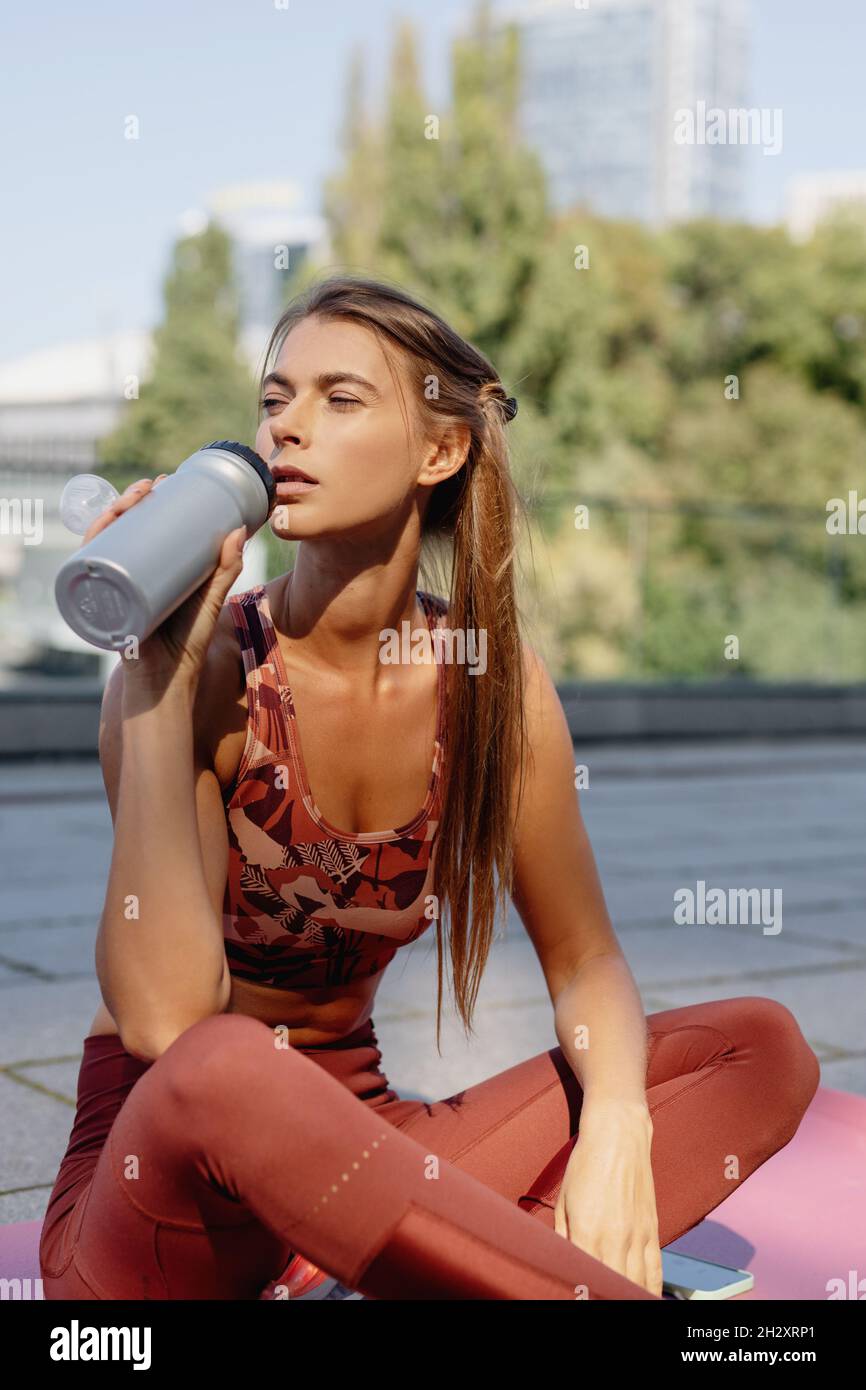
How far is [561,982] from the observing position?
250cm

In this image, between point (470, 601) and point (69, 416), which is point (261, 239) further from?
point (470, 601)

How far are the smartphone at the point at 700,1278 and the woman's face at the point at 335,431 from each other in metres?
1.26

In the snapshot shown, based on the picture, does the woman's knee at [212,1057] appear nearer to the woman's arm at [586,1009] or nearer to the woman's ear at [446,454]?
the woman's arm at [586,1009]

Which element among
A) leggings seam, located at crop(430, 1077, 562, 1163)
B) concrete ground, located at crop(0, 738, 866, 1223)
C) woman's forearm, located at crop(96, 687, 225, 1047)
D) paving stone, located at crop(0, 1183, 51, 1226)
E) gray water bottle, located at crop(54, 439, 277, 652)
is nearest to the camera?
gray water bottle, located at crop(54, 439, 277, 652)

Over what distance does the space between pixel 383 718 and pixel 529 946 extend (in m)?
3.56

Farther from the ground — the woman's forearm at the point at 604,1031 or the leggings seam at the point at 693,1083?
the woman's forearm at the point at 604,1031

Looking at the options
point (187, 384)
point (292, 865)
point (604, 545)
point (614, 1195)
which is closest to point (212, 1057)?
point (292, 865)

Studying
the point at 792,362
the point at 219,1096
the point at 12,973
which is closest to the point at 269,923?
the point at 219,1096

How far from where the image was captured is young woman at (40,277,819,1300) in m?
1.88

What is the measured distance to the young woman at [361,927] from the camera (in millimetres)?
1883

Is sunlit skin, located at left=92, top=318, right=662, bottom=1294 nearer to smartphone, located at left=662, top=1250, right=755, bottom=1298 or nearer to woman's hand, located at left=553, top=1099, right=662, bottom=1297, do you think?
woman's hand, located at left=553, top=1099, right=662, bottom=1297

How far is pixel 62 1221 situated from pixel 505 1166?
0.64 metres

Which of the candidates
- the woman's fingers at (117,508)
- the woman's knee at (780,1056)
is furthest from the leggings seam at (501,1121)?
the woman's fingers at (117,508)

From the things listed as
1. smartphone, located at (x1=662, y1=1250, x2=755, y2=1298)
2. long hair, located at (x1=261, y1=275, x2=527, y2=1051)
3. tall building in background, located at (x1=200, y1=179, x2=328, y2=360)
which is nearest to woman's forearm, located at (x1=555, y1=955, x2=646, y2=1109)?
long hair, located at (x1=261, y1=275, x2=527, y2=1051)
